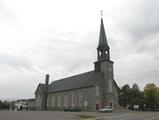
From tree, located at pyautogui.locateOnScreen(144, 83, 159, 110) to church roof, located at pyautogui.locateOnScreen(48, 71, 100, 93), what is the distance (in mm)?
28563

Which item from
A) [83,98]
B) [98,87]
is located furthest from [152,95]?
[83,98]

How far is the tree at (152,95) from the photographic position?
281 feet

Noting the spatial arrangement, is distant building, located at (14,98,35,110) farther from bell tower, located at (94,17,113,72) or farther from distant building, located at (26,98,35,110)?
bell tower, located at (94,17,113,72)

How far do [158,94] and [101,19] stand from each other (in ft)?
132

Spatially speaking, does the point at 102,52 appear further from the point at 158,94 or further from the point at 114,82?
the point at 158,94

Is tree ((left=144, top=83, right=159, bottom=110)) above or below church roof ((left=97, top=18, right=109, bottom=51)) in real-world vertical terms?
below

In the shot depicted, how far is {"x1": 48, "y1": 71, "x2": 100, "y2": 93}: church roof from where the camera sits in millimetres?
64906

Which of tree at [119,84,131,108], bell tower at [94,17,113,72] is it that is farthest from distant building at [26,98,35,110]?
bell tower at [94,17,113,72]

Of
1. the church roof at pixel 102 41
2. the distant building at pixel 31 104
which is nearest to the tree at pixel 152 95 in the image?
the church roof at pixel 102 41

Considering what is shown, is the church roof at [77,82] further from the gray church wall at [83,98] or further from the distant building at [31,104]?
the distant building at [31,104]

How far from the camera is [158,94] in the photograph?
8944cm

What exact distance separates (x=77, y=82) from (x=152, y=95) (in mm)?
33816

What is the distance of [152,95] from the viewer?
291 feet

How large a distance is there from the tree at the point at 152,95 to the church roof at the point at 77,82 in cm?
2856
